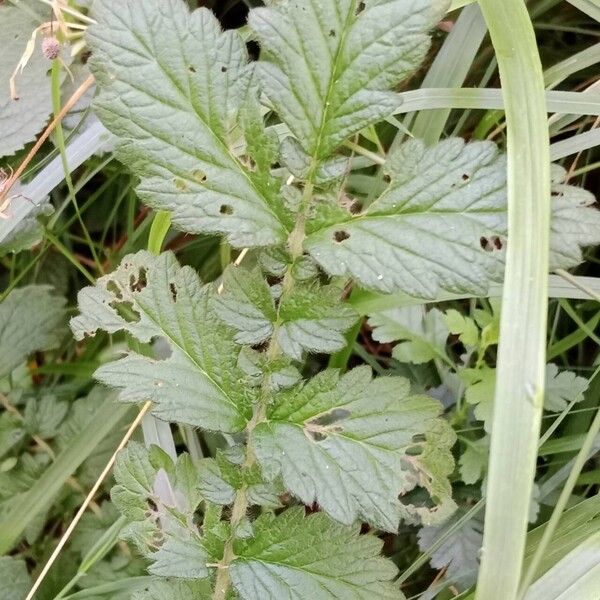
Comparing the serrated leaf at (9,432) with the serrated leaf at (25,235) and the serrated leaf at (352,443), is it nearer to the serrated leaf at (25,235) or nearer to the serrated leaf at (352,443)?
the serrated leaf at (25,235)

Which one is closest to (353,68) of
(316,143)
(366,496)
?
(316,143)

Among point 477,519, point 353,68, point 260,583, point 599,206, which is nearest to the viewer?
point 353,68

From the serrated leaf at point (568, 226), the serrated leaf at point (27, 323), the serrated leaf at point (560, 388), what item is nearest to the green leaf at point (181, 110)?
the serrated leaf at point (568, 226)

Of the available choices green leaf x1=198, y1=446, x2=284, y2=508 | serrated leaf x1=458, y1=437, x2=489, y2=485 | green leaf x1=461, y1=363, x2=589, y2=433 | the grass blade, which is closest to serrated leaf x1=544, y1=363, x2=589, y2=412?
green leaf x1=461, y1=363, x2=589, y2=433

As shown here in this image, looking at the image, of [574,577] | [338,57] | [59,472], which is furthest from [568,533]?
[59,472]

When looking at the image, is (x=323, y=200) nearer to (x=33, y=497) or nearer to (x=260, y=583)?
(x=260, y=583)

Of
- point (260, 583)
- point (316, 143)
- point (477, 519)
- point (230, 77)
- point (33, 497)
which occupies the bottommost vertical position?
→ point (477, 519)

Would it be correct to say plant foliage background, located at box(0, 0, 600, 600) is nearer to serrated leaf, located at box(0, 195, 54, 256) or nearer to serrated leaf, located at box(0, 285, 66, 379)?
serrated leaf, located at box(0, 195, 54, 256)
